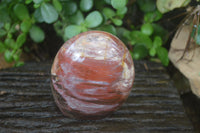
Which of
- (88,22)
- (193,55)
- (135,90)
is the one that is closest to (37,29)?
(88,22)

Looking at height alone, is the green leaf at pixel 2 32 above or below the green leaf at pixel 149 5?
below

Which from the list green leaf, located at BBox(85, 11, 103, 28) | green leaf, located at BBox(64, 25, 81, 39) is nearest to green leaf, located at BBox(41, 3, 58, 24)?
green leaf, located at BBox(64, 25, 81, 39)

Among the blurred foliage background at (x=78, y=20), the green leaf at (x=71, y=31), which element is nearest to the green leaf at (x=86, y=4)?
the blurred foliage background at (x=78, y=20)

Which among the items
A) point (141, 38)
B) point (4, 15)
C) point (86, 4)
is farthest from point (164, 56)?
point (4, 15)

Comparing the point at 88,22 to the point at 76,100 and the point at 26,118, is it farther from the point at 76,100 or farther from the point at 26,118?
the point at 26,118

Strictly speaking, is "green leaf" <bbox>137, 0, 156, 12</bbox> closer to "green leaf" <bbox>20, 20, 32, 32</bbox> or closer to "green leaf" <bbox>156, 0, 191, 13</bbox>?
"green leaf" <bbox>156, 0, 191, 13</bbox>

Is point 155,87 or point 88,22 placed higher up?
point 88,22

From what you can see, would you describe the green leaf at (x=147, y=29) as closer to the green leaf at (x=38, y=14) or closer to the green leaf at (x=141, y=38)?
the green leaf at (x=141, y=38)
